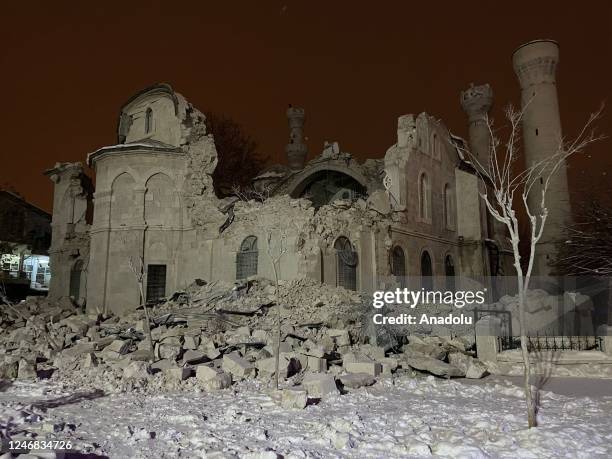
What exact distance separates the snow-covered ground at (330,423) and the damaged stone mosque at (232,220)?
8083 mm

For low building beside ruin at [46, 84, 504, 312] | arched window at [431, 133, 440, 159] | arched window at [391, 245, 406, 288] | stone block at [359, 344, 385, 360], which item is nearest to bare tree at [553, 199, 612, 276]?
low building beside ruin at [46, 84, 504, 312]

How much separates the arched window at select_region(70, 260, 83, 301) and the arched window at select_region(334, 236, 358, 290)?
15269 millimetres

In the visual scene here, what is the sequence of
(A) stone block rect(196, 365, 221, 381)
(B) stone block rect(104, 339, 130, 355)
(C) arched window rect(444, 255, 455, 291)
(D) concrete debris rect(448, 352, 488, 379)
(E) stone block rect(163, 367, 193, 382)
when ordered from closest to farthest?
1. (A) stone block rect(196, 365, 221, 381)
2. (E) stone block rect(163, 367, 193, 382)
3. (D) concrete debris rect(448, 352, 488, 379)
4. (B) stone block rect(104, 339, 130, 355)
5. (C) arched window rect(444, 255, 455, 291)

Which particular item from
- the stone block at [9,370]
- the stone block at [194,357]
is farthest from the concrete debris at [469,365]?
the stone block at [9,370]

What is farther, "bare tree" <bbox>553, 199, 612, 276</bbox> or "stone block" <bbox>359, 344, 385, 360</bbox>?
"bare tree" <bbox>553, 199, 612, 276</bbox>

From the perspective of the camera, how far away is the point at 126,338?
13414mm

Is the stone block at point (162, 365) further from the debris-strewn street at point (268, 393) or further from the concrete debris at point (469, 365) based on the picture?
the concrete debris at point (469, 365)

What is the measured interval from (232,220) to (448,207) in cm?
1300

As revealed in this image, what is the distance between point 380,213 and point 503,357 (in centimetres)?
1002

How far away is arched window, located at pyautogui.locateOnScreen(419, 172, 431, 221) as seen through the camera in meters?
24.0

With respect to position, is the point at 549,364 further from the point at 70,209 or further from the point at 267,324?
the point at 70,209

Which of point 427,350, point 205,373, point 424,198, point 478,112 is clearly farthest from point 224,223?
point 478,112

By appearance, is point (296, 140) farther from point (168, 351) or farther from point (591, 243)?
point (168, 351)

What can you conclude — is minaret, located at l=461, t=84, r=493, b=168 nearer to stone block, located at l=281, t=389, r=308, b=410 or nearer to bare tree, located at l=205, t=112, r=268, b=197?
bare tree, located at l=205, t=112, r=268, b=197
